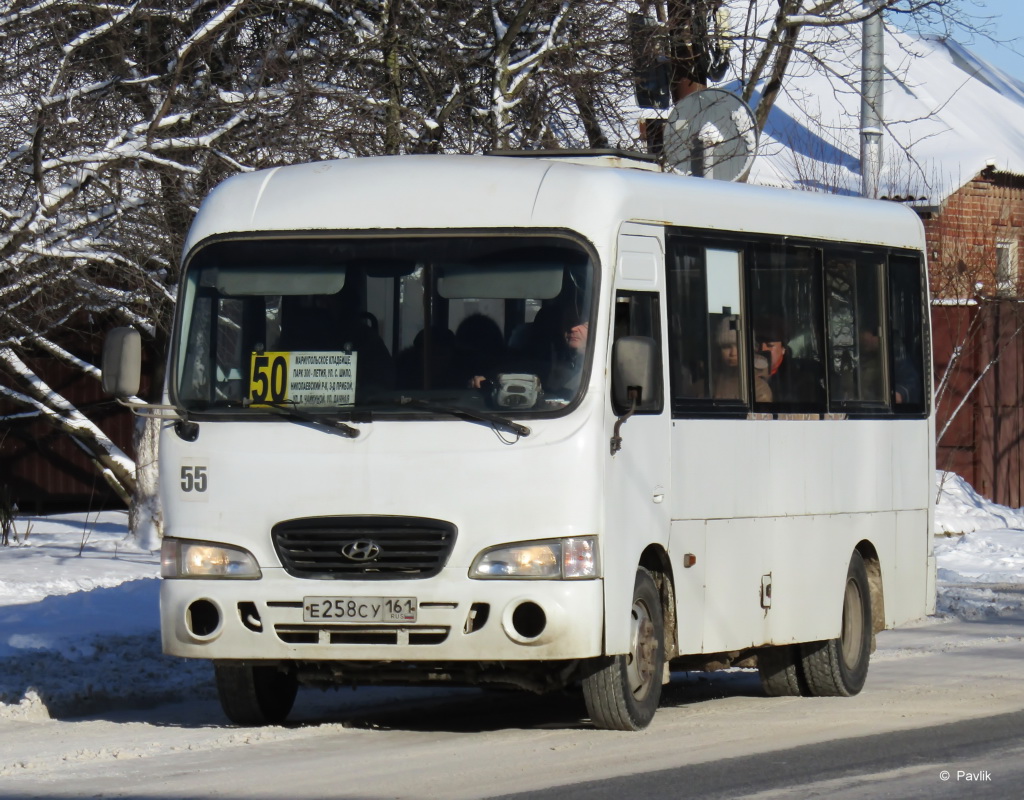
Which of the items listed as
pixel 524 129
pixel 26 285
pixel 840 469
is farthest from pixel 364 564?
pixel 524 129

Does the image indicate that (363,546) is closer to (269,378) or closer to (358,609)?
(358,609)

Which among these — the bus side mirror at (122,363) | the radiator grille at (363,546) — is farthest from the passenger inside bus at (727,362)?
the bus side mirror at (122,363)

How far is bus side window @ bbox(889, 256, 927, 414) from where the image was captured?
11.0 metres

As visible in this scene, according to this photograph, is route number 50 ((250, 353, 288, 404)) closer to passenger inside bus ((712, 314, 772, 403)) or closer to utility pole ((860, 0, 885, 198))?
passenger inside bus ((712, 314, 772, 403))

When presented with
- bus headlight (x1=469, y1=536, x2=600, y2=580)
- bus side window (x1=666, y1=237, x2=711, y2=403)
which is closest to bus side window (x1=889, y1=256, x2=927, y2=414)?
bus side window (x1=666, y1=237, x2=711, y2=403)

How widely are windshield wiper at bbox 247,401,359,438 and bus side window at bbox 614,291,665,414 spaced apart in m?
1.19

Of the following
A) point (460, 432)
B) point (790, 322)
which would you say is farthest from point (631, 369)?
point (790, 322)

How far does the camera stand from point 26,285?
14.7m

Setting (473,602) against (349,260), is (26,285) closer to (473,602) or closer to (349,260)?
(349,260)

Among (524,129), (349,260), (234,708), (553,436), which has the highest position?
(524,129)

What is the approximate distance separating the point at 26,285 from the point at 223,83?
262 centimetres

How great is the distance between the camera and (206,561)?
831 centimetres

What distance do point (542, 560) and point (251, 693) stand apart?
1763 mm

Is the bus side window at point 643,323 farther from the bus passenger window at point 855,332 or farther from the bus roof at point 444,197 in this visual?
the bus passenger window at point 855,332
